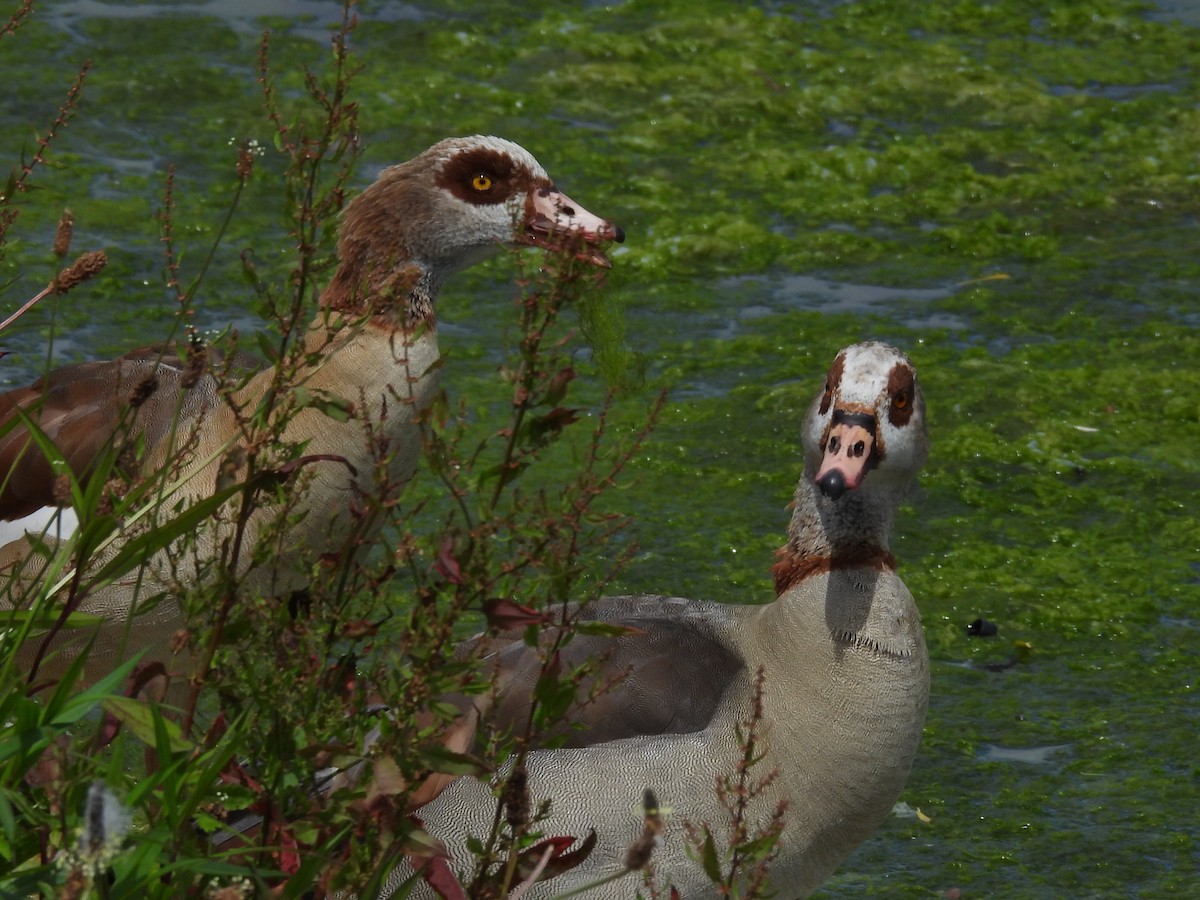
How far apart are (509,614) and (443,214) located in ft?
8.16

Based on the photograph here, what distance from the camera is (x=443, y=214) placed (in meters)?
4.61

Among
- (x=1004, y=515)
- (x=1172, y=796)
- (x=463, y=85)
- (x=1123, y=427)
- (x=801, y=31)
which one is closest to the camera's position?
(x=1172, y=796)

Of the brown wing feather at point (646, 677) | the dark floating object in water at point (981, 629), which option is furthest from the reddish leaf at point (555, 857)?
the dark floating object in water at point (981, 629)

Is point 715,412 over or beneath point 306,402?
beneath

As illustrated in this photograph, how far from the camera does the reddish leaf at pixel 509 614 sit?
2.27 m

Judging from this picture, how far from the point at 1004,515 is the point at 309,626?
3961 millimetres

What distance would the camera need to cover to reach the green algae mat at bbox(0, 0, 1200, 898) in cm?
499

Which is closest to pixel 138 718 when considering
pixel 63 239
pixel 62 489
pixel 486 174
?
pixel 62 489

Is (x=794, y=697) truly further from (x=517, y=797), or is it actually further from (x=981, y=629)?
(x=981, y=629)

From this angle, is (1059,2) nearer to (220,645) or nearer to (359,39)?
(359,39)

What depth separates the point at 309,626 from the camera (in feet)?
8.13

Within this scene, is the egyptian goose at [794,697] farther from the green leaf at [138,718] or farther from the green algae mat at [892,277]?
the green leaf at [138,718]

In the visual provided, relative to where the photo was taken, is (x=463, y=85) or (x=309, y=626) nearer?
(x=309, y=626)

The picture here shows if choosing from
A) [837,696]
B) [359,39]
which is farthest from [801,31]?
[837,696]
